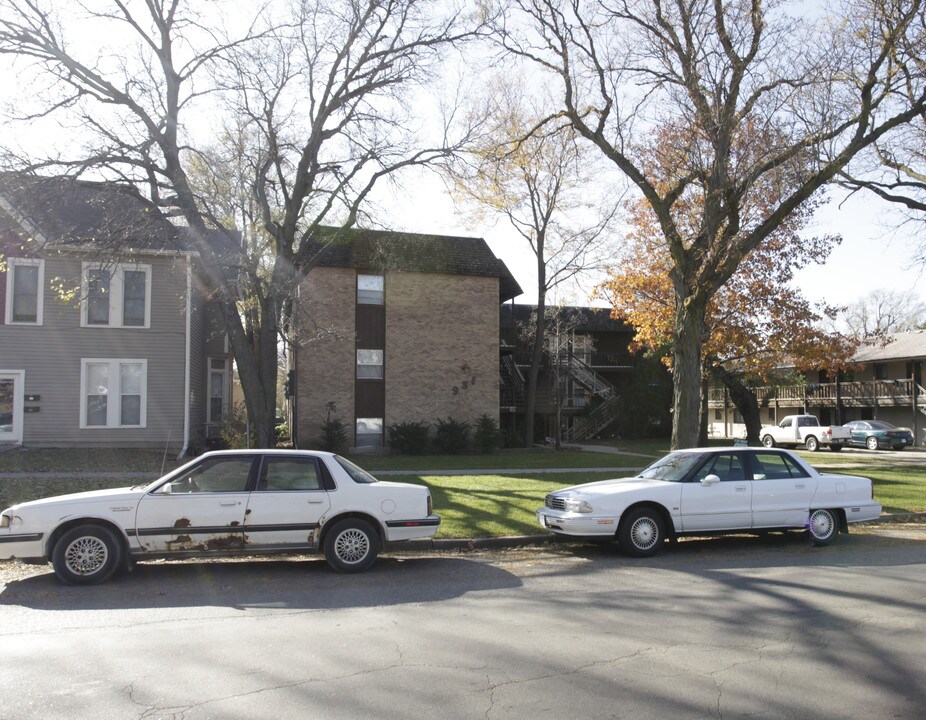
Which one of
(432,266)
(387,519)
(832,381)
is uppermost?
(432,266)

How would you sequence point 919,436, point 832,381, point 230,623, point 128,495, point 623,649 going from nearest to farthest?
point 623,649 → point 230,623 → point 128,495 → point 919,436 → point 832,381

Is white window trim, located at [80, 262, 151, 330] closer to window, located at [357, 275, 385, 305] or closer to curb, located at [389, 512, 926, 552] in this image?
window, located at [357, 275, 385, 305]

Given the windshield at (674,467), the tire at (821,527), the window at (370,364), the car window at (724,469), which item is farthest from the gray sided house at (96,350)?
the tire at (821,527)

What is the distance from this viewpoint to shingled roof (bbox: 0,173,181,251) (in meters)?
15.8

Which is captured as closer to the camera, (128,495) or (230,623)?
(230,623)

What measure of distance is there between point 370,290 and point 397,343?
7.45 ft

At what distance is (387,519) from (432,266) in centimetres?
2132

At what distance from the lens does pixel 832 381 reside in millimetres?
48500

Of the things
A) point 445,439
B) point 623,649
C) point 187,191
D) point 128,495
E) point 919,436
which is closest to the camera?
point 623,649

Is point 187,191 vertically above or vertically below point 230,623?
above

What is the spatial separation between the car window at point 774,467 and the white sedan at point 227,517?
4.81 m

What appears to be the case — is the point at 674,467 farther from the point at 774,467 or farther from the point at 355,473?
the point at 355,473

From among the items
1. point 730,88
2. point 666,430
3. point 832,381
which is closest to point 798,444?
point 666,430

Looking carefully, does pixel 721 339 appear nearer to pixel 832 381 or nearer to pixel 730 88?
pixel 730 88
